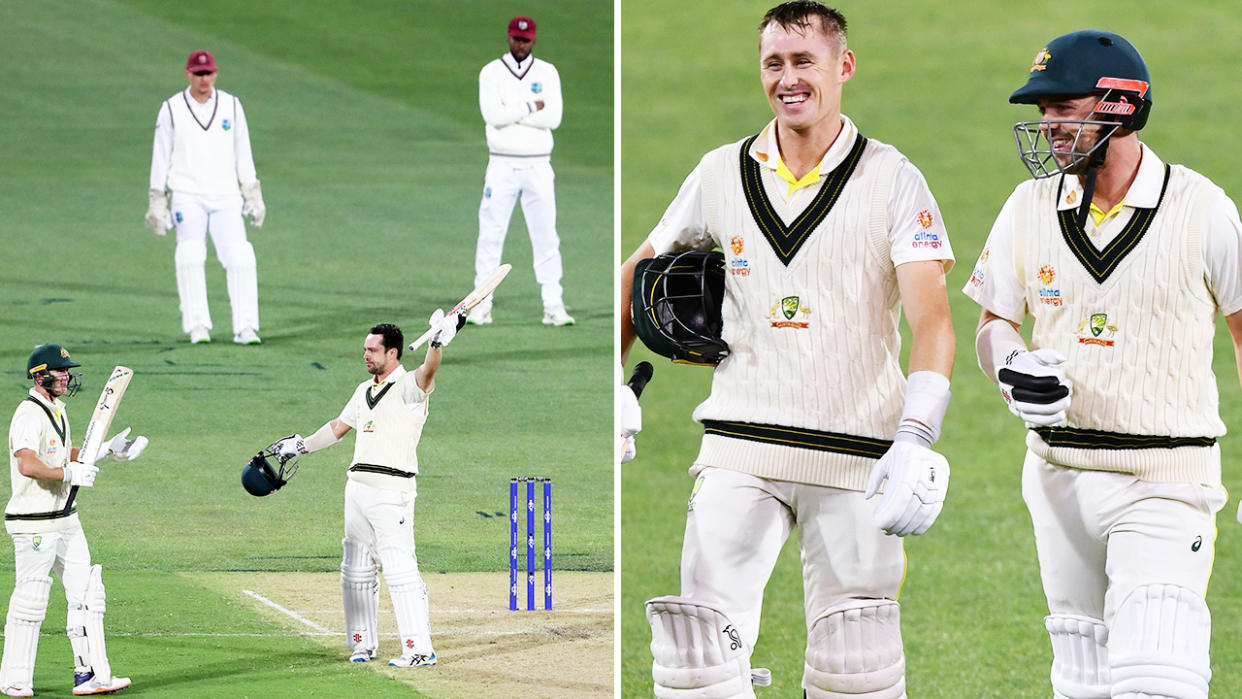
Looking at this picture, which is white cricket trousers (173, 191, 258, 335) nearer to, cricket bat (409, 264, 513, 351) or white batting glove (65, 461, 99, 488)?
cricket bat (409, 264, 513, 351)

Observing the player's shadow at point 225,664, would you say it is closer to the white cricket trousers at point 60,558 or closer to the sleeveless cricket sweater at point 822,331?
the white cricket trousers at point 60,558

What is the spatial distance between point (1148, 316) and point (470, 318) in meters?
3.20

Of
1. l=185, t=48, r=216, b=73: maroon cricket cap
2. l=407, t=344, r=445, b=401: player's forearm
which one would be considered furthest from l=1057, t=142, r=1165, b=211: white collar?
l=185, t=48, r=216, b=73: maroon cricket cap

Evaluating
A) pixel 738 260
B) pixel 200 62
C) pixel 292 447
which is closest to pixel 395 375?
pixel 292 447

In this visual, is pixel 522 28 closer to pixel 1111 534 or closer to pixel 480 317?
pixel 480 317

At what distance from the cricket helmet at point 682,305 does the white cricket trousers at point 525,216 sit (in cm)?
274

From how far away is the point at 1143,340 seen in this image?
14.4ft

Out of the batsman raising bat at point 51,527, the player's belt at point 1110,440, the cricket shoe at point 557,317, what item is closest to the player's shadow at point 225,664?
the batsman raising bat at point 51,527

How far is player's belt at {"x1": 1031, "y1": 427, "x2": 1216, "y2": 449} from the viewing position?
4395mm

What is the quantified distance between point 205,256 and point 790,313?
3593 mm

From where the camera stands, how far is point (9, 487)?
6387mm

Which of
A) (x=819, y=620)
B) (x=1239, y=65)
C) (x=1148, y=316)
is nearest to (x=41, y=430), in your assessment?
(x=819, y=620)

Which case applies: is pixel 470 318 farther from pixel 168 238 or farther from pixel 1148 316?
pixel 1148 316

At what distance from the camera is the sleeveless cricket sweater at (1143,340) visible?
172 inches
